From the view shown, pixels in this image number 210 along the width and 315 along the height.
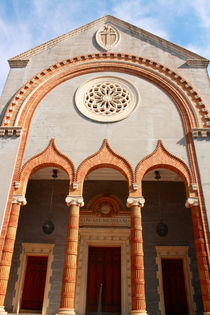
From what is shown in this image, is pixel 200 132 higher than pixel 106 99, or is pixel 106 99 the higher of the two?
pixel 106 99

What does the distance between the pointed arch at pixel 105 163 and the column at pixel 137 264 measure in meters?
1.25

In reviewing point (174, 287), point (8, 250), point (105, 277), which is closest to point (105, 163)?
point (8, 250)

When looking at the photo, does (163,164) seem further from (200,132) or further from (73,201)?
(73,201)

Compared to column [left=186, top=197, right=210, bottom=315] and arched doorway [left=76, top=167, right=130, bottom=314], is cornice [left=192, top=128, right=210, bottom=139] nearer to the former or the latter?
column [left=186, top=197, right=210, bottom=315]

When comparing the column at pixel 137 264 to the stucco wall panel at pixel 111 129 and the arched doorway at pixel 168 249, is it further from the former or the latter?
the arched doorway at pixel 168 249

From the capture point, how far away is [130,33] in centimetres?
1474

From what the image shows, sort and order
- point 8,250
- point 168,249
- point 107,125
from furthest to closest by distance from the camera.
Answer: point 168,249 < point 107,125 < point 8,250

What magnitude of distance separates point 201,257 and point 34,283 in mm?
7097

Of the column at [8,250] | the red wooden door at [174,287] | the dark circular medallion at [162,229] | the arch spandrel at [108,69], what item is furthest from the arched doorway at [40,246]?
the red wooden door at [174,287]

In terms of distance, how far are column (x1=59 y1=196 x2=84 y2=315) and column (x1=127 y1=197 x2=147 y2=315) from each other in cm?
190

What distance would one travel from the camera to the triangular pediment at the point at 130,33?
13.7 meters

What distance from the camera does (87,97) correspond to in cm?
1291

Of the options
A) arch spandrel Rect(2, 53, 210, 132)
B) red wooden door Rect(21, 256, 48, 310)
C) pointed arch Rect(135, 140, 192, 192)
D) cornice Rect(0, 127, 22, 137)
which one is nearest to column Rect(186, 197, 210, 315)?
pointed arch Rect(135, 140, 192, 192)

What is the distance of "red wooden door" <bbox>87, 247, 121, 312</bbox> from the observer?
11508 mm
